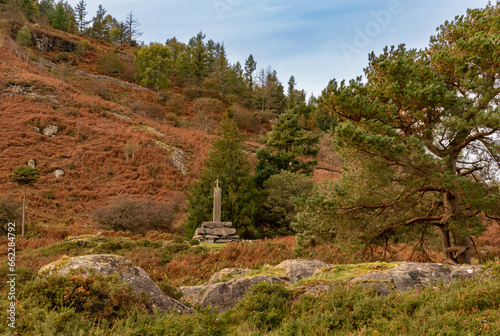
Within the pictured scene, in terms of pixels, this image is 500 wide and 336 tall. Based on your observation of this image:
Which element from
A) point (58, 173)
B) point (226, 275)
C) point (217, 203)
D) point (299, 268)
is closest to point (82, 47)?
point (58, 173)

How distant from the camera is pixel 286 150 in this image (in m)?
25.6

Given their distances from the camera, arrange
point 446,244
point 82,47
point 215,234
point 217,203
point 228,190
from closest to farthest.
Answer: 1. point 446,244
2. point 215,234
3. point 217,203
4. point 228,190
5. point 82,47

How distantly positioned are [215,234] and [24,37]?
55505 mm

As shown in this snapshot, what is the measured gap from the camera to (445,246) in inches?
376

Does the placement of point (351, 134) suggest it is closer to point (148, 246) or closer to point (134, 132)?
point (148, 246)

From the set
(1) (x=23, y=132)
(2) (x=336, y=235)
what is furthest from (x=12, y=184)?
(2) (x=336, y=235)

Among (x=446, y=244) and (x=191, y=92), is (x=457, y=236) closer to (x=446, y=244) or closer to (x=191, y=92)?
(x=446, y=244)

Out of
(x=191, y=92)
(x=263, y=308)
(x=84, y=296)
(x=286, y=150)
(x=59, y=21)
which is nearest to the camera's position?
(x=84, y=296)

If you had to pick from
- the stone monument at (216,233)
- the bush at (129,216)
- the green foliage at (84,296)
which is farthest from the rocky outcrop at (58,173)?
the green foliage at (84,296)

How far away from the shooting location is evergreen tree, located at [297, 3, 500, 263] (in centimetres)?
814

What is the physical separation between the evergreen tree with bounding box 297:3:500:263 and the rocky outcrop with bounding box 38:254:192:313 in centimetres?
487

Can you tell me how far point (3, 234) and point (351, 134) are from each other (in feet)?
49.0

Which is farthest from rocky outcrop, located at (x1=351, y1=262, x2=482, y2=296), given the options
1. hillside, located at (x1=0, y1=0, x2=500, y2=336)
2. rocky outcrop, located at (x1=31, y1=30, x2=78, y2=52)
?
rocky outcrop, located at (x1=31, y1=30, x2=78, y2=52)

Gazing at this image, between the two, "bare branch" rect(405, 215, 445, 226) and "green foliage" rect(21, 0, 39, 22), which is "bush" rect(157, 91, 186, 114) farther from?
"bare branch" rect(405, 215, 445, 226)
